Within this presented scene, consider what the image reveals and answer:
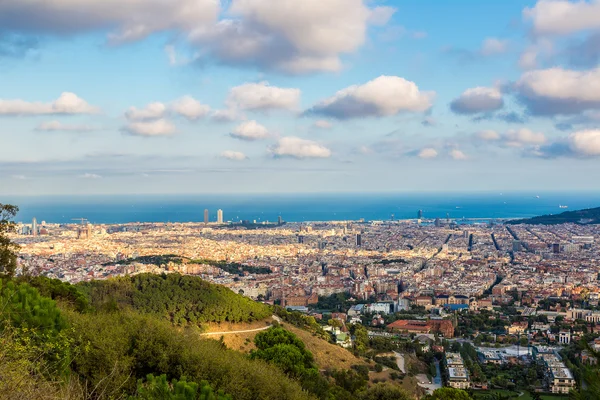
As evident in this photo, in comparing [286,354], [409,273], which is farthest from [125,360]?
[409,273]

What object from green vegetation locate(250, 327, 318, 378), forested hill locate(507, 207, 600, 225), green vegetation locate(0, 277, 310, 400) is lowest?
green vegetation locate(250, 327, 318, 378)

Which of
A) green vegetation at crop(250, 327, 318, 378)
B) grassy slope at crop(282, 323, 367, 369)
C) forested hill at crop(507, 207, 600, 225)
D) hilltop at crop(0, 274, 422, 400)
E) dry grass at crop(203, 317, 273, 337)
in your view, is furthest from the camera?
forested hill at crop(507, 207, 600, 225)

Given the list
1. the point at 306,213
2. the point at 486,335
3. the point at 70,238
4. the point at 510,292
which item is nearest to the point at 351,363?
the point at 486,335

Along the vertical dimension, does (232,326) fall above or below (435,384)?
above

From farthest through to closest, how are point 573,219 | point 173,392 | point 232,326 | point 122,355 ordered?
point 573,219, point 232,326, point 122,355, point 173,392

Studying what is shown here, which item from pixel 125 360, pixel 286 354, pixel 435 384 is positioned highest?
pixel 125 360

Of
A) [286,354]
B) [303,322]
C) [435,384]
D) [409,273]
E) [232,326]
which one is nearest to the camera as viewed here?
[286,354]

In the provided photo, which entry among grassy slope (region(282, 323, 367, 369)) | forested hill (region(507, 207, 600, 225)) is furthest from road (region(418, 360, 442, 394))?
forested hill (region(507, 207, 600, 225))

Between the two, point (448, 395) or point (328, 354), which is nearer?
point (448, 395)

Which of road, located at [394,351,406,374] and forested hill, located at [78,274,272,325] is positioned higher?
forested hill, located at [78,274,272,325]

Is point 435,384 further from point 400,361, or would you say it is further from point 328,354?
point 328,354

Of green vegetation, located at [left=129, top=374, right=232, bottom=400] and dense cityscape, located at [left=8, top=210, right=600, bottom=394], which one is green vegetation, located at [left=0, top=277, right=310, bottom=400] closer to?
green vegetation, located at [left=129, top=374, right=232, bottom=400]
